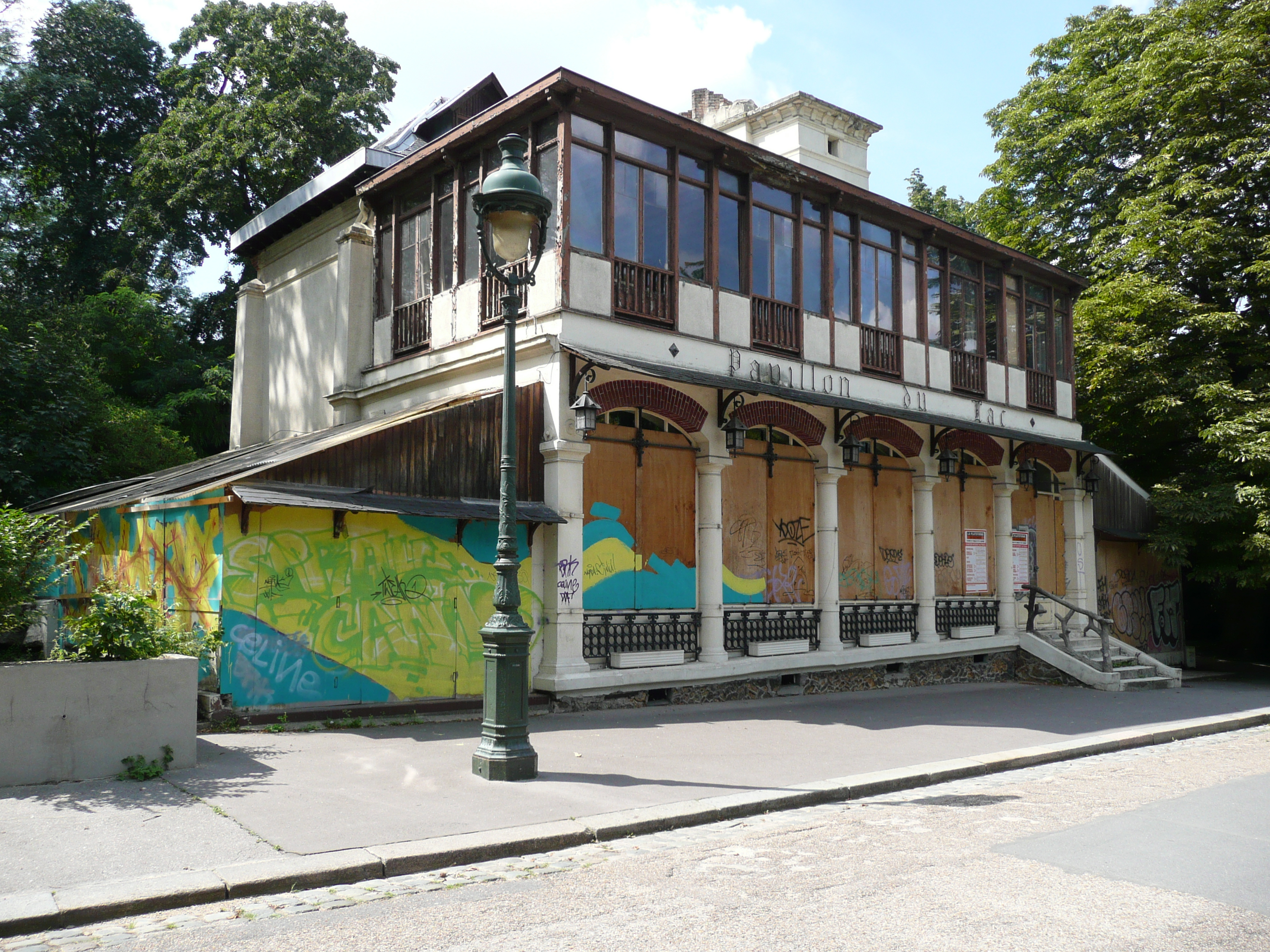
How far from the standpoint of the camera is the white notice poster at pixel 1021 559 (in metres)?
20.4

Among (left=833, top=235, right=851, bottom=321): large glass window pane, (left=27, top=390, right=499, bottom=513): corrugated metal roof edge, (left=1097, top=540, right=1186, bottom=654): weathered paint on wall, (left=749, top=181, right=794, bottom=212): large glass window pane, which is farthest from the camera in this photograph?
(left=1097, top=540, right=1186, bottom=654): weathered paint on wall

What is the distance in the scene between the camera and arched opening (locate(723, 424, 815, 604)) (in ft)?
49.8

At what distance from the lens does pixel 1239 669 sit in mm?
23281

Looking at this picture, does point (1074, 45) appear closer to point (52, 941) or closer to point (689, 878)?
point (689, 878)

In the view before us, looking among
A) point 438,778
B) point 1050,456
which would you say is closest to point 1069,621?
point 1050,456

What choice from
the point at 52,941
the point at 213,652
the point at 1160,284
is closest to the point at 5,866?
the point at 52,941

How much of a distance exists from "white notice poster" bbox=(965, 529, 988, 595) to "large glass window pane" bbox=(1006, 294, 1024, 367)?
146 inches

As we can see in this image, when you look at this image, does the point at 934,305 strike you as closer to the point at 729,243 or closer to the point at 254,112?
the point at 729,243

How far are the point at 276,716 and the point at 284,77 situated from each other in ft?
76.2

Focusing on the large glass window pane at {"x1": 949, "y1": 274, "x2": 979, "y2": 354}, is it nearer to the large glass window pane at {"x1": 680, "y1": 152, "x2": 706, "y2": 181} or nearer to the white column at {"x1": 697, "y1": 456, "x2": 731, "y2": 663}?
the large glass window pane at {"x1": 680, "y1": 152, "x2": 706, "y2": 181}

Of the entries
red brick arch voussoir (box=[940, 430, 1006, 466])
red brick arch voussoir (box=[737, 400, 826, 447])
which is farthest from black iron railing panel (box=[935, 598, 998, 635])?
red brick arch voussoir (box=[737, 400, 826, 447])

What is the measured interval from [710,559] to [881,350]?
5594 mm

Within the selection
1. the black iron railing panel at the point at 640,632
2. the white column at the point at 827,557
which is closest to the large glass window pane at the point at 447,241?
the black iron railing panel at the point at 640,632

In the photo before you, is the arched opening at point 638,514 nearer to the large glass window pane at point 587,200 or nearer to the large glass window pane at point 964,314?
the large glass window pane at point 587,200
